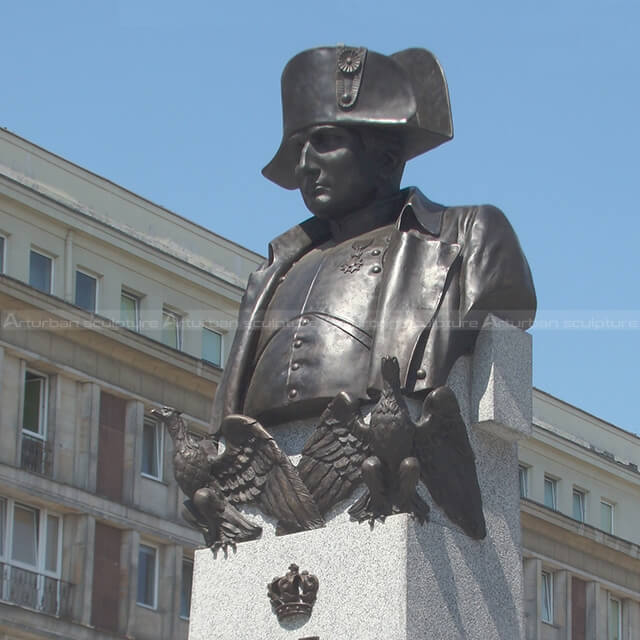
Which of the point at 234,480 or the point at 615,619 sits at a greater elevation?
the point at 615,619

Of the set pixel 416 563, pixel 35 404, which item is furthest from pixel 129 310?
pixel 416 563

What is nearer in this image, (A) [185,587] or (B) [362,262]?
(B) [362,262]

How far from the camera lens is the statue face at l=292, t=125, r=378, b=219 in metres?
11.3

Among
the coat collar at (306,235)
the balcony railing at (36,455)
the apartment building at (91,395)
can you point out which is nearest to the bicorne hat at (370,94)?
the coat collar at (306,235)

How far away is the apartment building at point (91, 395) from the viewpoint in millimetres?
40250

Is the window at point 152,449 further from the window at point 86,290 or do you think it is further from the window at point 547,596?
the window at point 547,596

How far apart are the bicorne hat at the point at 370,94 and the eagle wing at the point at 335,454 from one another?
1.70 metres

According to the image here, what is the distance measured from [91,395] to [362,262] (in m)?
31.5

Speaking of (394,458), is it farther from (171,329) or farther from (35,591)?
(171,329)

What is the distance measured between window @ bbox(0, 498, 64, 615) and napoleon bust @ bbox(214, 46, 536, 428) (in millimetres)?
28375

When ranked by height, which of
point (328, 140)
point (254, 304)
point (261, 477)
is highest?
point (328, 140)

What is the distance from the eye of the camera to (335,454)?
416 inches

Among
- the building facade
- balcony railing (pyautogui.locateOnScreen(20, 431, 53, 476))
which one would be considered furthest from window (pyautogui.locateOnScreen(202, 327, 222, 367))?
balcony railing (pyautogui.locateOnScreen(20, 431, 53, 476))

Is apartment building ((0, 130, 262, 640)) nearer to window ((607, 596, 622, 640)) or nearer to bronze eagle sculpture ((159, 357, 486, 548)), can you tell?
window ((607, 596, 622, 640))
